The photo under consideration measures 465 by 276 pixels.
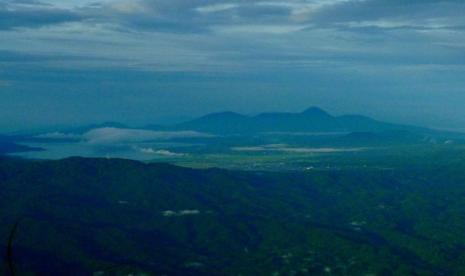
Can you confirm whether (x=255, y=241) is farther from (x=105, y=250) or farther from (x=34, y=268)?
(x=34, y=268)

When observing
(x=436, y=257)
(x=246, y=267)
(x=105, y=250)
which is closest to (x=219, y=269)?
(x=246, y=267)

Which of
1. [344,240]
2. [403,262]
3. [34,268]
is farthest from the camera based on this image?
[344,240]

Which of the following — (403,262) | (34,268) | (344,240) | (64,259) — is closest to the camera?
(34,268)

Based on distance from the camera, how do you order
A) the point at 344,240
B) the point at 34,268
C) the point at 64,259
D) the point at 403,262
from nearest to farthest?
the point at 34,268
the point at 64,259
the point at 403,262
the point at 344,240

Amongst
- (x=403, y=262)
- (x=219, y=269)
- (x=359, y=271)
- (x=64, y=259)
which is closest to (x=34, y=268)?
(x=64, y=259)

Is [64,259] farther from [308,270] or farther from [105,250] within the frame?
[308,270]

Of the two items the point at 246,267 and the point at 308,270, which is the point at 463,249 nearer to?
the point at 308,270

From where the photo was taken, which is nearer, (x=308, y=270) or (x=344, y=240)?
(x=308, y=270)

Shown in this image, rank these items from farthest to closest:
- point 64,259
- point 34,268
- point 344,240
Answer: point 344,240, point 64,259, point 34,268

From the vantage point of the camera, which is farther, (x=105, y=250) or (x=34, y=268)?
(x=105, y=250)
